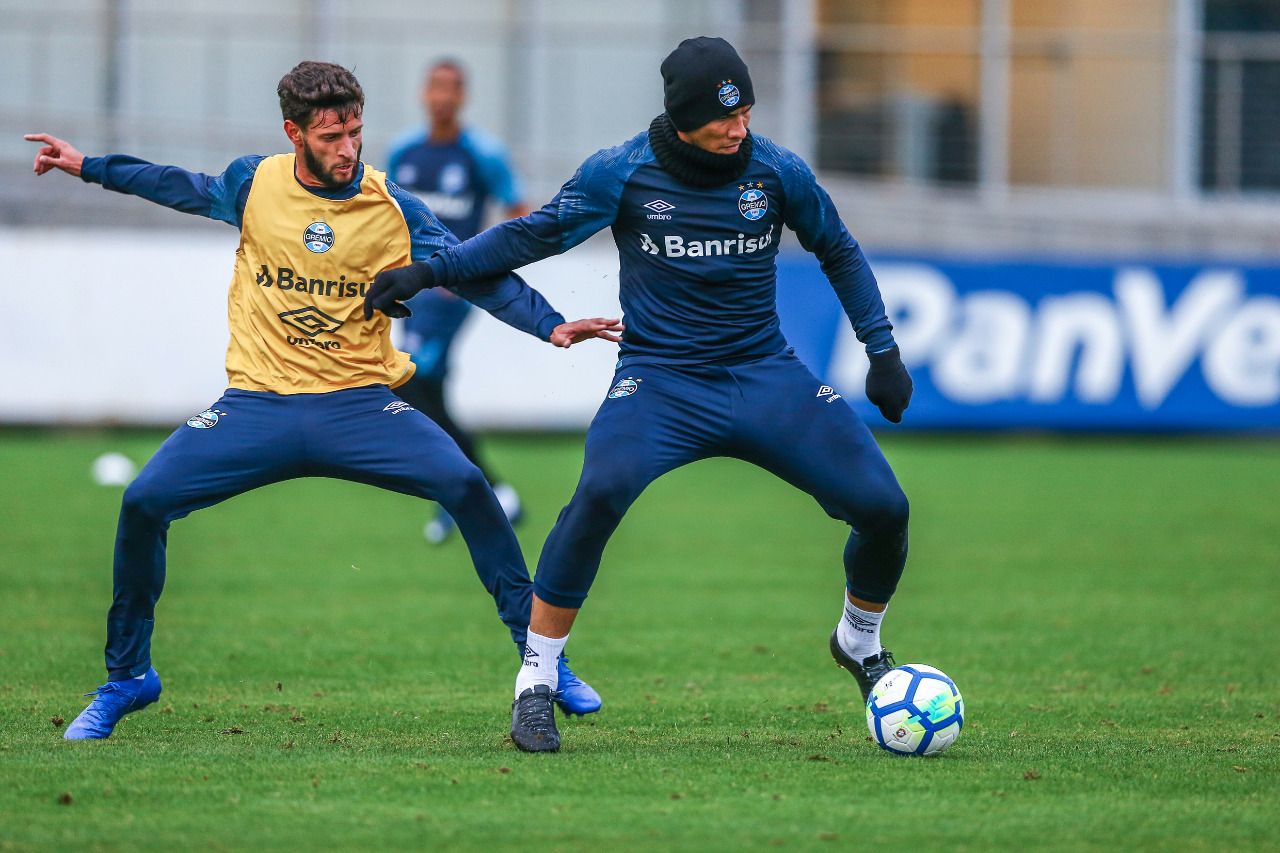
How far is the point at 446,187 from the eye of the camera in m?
10.0

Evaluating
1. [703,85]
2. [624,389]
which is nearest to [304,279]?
[624,389]

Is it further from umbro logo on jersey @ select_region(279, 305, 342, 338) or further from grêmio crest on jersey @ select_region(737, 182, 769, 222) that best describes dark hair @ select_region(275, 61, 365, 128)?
grêmio crest on jersey @ select_region(737, 182, 769, 222)

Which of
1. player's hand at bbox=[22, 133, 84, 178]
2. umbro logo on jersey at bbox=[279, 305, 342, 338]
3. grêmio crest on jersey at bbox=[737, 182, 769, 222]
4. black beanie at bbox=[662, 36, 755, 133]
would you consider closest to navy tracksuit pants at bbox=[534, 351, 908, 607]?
grêmio crest on jersey at bbox=[737, 182, 769, 222]

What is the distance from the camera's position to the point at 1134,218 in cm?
2023

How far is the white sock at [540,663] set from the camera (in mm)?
5301

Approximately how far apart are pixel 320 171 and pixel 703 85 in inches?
53.8

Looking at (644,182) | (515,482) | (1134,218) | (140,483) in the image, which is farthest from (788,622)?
(1134,218)

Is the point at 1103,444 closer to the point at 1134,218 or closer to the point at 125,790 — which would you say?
the point at 1134,218

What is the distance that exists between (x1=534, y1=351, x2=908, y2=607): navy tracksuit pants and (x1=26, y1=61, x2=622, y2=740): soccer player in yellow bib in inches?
10.6

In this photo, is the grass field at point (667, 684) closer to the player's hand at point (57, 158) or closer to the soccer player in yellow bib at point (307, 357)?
the soccer player in yellow bib at point (307, 357)

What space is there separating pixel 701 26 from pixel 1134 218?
6231 millimetres

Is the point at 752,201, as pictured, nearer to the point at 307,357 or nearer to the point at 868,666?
the point at 307,357

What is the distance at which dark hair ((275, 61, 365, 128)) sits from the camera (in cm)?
526

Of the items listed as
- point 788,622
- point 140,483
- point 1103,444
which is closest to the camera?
point 140,483
